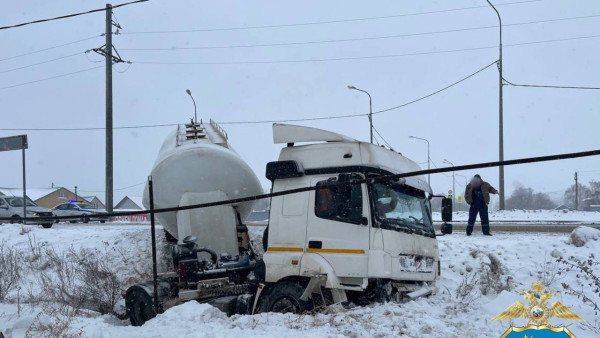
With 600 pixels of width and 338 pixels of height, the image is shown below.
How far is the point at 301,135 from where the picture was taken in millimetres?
7125

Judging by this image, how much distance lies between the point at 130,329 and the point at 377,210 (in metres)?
3.14

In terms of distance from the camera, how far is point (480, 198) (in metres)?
13.1

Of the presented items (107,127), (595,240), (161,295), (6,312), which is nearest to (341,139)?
(161,295)

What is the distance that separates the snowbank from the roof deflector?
636 cm

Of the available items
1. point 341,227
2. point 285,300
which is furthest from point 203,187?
point 341,227

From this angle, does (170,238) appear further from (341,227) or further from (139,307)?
(341,227)

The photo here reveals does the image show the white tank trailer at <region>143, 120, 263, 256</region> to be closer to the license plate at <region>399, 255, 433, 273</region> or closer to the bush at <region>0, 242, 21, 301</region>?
the bush at <region>0, 242, 21, 301</region>

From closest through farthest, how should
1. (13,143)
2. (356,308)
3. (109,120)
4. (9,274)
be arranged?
(356,308) → (9,274) → (13,143) → (109,120)

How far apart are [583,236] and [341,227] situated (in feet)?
21.8

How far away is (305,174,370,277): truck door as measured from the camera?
624 centimetres

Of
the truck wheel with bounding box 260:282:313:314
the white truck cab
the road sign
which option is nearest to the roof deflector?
the white truck cab

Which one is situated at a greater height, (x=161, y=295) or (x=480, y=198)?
(x=480, y=198)

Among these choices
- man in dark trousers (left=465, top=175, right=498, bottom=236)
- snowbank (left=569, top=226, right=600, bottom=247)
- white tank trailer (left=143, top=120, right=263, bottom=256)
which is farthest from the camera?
man in dark trousers (left=465, top=175, right=498, bottom=236)

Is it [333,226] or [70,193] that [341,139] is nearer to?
[333,226]
